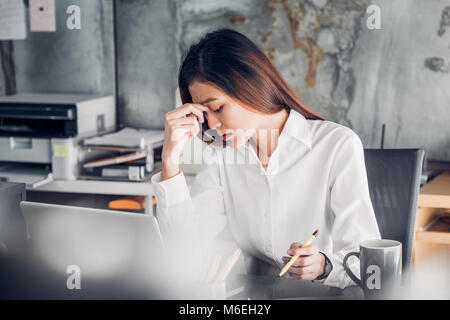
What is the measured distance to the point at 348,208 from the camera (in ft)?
4.17

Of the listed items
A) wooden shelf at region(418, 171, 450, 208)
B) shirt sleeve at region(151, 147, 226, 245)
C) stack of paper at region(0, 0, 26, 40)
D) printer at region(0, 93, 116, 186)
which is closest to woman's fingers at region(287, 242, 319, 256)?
shirt sleeve at region(151, 147, 226, 245)

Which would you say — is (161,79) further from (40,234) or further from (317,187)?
(40,234)

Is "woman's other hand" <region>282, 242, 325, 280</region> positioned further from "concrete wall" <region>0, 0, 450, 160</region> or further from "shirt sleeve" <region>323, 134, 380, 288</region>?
"concrete wall" <region>0, 0, 450, 160</region>

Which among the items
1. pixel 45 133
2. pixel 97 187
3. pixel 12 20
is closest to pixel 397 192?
pixel 97 187

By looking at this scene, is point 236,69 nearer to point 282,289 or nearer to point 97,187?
point 282,289

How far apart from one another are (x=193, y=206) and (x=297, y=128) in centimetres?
35

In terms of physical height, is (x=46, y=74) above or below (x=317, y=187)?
above

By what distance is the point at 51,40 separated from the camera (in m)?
2.89

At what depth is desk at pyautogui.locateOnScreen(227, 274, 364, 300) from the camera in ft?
3.19

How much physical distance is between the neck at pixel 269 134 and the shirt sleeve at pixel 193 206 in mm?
136

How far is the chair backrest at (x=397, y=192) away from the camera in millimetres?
1504

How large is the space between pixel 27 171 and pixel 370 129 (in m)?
1.63
